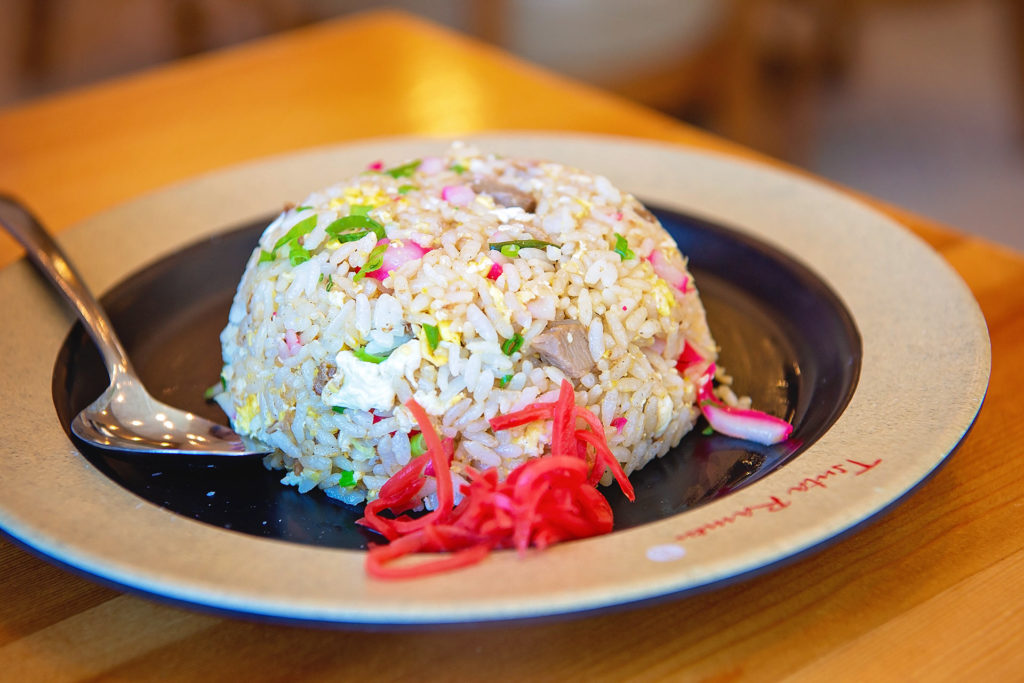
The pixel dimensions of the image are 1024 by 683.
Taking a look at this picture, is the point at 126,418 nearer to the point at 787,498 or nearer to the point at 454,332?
the point at 454,332

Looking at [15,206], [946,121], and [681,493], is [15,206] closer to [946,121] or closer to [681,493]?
[681,493]

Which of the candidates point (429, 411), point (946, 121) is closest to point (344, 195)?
point (429, 411)

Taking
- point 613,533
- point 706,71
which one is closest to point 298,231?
point 613,533

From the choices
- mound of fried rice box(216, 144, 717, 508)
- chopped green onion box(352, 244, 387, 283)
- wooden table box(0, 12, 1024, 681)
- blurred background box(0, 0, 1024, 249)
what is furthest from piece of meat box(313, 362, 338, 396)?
blurred background box(0, 0, 1024, 249)

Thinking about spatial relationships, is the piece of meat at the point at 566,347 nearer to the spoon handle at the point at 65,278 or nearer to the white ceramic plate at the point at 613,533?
the white ceramic plate at the point at 613,533

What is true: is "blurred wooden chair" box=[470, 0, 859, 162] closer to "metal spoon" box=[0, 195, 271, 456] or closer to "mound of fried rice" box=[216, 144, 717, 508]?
"mound of fried rice" box=[216, 144, 717, 508]

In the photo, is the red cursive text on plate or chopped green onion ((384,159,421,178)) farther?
chopped green onion ((384,159,421,178))

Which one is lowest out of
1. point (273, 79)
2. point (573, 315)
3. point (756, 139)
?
point (756, 139)

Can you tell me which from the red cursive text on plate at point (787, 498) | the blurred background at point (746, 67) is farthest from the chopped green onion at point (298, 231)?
the blurred background at point (746, 67)
